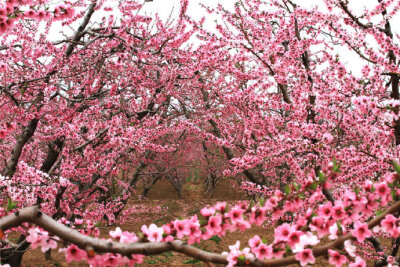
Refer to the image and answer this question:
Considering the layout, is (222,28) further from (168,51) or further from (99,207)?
(99,207)

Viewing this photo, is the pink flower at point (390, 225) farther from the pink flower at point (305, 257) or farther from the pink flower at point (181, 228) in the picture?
the pink flower at point (181, 228)

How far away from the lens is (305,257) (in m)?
1.44

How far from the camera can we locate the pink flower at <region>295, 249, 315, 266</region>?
1.42 metres

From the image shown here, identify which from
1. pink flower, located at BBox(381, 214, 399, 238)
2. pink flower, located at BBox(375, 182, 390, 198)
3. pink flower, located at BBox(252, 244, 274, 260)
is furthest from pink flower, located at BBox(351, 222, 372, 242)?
pink flower, located at BBox(252, 244, 274, 260)

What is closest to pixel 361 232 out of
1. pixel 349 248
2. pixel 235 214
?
pixel 349 248

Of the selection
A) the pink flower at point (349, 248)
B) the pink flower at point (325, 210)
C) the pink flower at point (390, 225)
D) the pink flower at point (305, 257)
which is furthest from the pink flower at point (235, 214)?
the pink flower at point (390, 225)

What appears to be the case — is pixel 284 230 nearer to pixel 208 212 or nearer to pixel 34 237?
pixel 208 212

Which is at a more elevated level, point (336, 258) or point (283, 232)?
point (283, 232)

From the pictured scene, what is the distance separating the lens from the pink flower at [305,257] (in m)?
1.42

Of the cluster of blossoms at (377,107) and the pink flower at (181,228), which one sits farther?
the cluster of blossoms at (377,107)

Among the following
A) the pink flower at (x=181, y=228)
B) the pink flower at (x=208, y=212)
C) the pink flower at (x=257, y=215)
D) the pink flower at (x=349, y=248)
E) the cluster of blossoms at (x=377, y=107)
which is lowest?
the pink flower at (x=349, y=248)

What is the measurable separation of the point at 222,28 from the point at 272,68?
1628 millimetres

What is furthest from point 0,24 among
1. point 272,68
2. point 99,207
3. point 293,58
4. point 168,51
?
point 99,207

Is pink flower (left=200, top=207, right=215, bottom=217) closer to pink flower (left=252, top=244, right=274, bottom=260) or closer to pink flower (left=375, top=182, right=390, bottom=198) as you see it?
pink flower (left=252, top=244, right=274, bottom=260)
